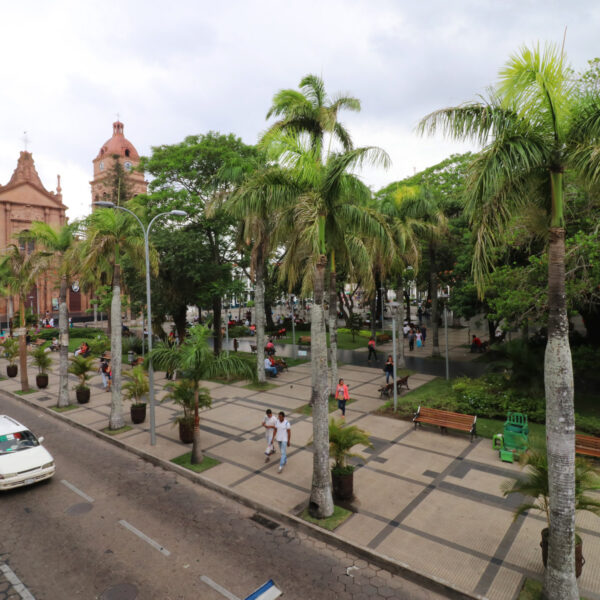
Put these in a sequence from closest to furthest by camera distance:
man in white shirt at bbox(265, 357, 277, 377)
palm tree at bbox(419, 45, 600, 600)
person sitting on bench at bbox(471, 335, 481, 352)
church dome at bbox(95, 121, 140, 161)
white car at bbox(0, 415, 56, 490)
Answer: palm tree at bbox(419, 45, 600, 600)
white car at bbox(0, 415, 56, 490)
man in white shirt at bbox(265, 357, 277, 377)
person sitting on bench at bbox(471, 335, 481, 352)
church dome at bbox(95, 121, 140, 161)

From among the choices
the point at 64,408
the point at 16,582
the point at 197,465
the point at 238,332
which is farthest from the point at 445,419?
the point at 238,332

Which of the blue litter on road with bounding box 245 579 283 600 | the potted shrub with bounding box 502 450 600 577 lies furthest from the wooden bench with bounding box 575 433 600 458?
the blue litter on road with bounding box 245 579 283 600

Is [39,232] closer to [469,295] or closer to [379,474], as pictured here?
[379,474]

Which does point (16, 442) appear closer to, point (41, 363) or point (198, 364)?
point (198, 364)

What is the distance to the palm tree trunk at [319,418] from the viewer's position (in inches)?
389

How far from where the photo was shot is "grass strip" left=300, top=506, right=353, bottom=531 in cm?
952

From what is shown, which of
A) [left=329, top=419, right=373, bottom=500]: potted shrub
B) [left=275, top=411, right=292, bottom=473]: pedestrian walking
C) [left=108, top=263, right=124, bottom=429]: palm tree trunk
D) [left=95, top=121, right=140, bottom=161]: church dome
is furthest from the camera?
[left=95, top=121, right=140, bottom=161]: church dome

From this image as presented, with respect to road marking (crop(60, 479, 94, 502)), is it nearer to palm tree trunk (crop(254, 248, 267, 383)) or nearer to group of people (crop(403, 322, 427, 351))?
palm tree trunk (crop(254, 248, 267, 383))

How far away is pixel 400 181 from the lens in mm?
38969

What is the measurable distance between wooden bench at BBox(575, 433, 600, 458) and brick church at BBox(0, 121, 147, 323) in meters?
58.8

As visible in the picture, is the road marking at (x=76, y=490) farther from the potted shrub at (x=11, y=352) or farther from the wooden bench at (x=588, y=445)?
the potted shrub at (x=11, y=352)

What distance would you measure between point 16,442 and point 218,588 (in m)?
8.46

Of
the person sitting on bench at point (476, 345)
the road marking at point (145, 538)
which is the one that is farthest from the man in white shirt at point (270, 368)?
the person sitting on bench at point (476, 345)

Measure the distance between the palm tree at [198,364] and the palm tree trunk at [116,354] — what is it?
4.13 meters
